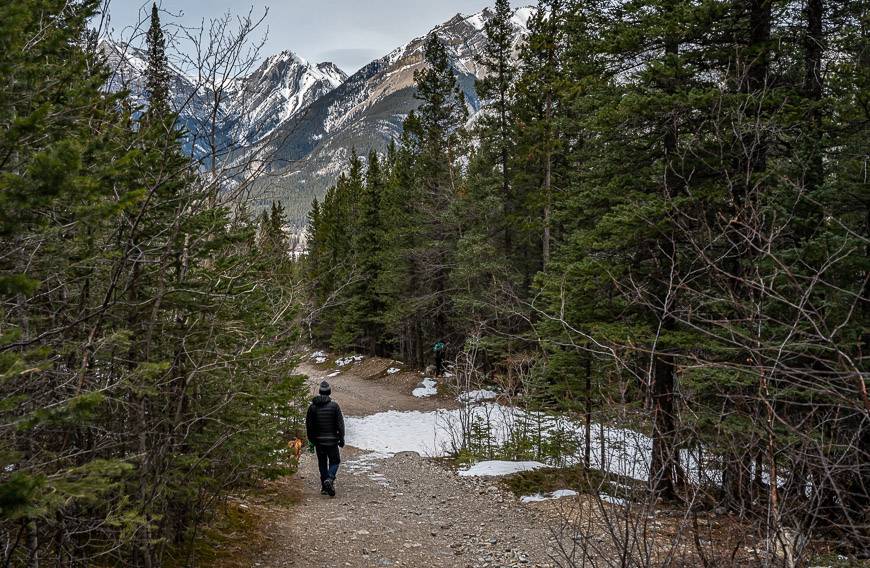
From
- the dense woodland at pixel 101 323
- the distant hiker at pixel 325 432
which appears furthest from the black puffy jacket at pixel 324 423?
the dense woodland at pixel 101 323

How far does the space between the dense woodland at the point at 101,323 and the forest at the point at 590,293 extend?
0.03 m

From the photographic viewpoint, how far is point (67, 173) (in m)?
2.31

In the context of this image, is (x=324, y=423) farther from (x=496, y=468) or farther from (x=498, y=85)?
(x=498, y=85)

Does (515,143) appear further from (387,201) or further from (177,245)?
(177,245)

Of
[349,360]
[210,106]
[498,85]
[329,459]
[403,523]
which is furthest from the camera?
[349,360]

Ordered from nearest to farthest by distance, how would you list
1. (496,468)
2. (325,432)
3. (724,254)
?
(724,254)
(325,432)
(496,468)

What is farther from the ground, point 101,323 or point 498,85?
point 498,85

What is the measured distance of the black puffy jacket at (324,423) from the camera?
8.75 metres

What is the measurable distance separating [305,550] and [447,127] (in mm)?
21844

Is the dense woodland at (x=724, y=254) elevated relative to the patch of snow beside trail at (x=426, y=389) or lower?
elevated

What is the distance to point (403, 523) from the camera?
7598 millimetres

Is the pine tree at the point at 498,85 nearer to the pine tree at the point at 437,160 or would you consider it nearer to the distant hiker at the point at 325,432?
the pine tree at the point at 437,160

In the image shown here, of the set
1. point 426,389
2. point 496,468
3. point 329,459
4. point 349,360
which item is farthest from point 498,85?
point 349,360

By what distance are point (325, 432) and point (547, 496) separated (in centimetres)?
389
